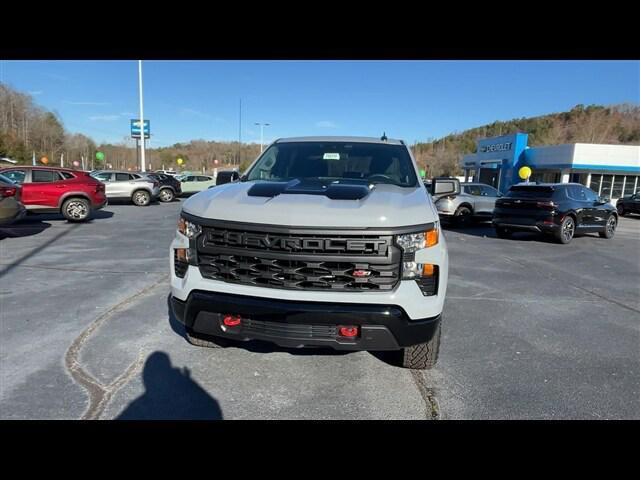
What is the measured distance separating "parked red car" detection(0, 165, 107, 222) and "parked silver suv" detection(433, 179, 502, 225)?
36.9 ft

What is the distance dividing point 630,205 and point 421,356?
2537 cm

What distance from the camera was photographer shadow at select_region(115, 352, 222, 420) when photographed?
8.16 feet

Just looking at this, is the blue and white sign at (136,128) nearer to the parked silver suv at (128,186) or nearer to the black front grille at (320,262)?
the parked silver suv at (128,186)

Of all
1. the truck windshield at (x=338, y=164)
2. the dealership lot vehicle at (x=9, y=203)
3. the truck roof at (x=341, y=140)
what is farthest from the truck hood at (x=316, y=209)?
the dealership lot vehicle at (x=9, y=203)

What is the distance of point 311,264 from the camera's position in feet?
8.02

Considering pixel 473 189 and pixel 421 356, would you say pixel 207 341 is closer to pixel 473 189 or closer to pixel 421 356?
pixel 421 356

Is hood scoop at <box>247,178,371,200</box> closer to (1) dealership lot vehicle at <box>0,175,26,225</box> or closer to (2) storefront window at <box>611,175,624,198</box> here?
(1) dealership lot vehicle at <box>0,175,26,225</box>

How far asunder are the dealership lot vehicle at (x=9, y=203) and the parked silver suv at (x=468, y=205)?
1170cm

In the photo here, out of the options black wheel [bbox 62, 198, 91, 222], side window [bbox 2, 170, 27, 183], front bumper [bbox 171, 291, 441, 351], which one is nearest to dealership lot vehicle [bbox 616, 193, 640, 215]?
front bumper [bbox 171, 291, 441, 351]

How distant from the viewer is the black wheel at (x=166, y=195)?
68.0 ft

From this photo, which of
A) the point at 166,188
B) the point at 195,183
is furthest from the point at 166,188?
the point at 195,183
